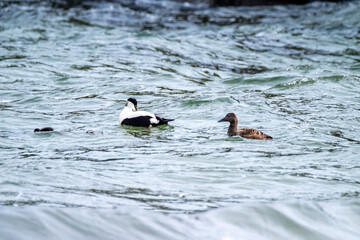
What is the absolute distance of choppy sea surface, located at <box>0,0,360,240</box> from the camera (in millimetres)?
6570

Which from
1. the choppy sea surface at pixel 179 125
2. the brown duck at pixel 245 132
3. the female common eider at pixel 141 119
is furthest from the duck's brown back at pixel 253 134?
the female common eider at pixel 141 119

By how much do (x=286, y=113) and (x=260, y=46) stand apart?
749 centimetres

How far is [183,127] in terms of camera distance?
1147 cm

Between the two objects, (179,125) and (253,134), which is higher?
(253,134)

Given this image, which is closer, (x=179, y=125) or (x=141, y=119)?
(x=141, y=119)

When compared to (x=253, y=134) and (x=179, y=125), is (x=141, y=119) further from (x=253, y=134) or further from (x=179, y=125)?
(x=253, y=134)

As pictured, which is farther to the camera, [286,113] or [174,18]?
[174,18]

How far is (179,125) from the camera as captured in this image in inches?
460

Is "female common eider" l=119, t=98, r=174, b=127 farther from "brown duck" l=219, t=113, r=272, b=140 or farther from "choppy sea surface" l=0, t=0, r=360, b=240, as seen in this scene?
"brown duck" l=219, t=113, r=272, b=140

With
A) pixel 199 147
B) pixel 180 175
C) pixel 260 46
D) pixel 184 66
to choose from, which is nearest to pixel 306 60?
pixel 260 46

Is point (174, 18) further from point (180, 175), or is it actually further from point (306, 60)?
point (180, 175)

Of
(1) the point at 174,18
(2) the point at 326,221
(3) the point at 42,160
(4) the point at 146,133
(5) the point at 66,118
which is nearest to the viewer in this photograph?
(2) the point at 326,221

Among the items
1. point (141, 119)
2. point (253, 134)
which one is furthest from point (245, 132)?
point (141, 119)

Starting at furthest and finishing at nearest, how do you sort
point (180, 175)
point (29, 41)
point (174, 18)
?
point (174, 18), point (29, 41), point (180, 175)
